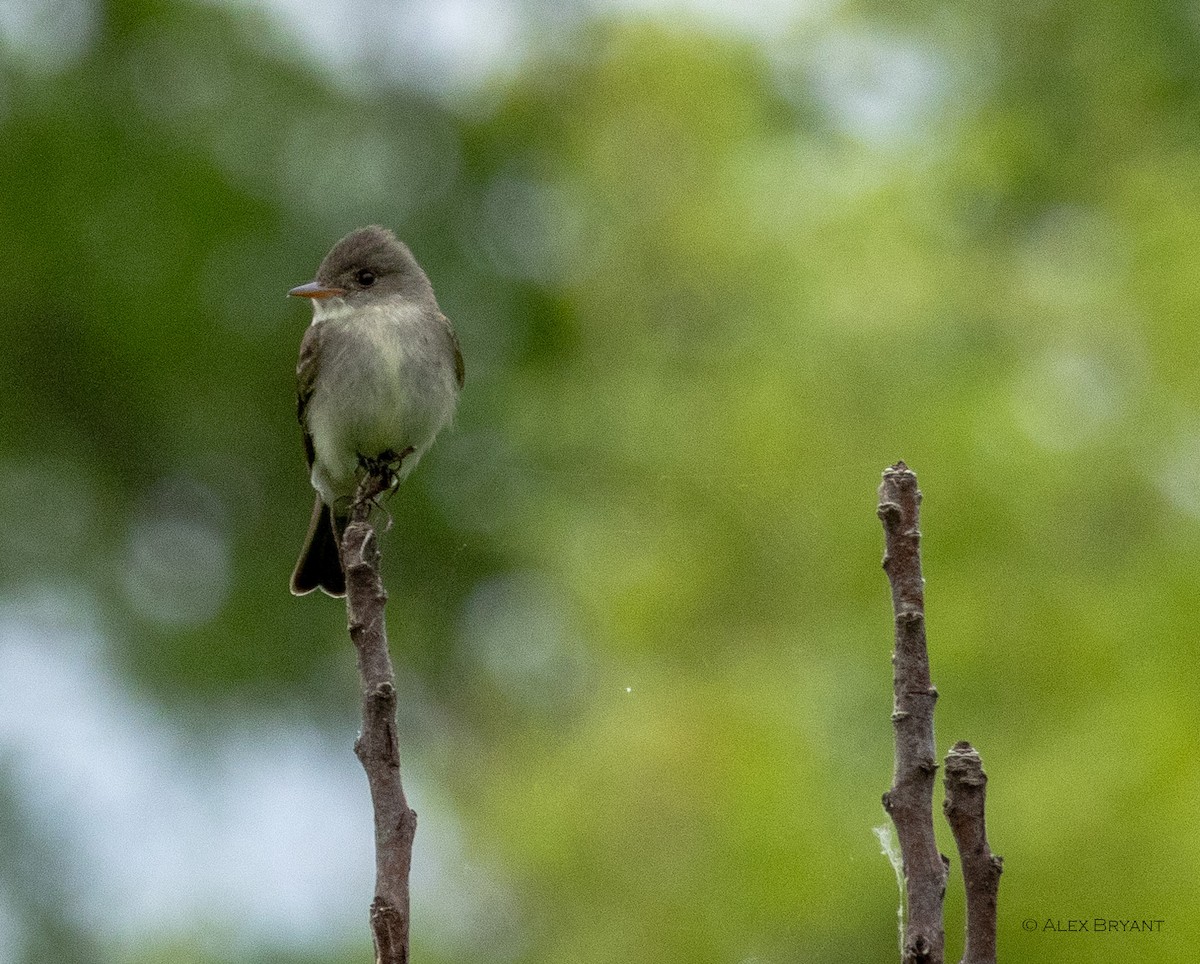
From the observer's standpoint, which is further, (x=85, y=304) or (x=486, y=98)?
(x=486, y=98)

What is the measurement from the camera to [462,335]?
8.08 m

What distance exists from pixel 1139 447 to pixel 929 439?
0.73m

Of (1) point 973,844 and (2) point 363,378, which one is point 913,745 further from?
(2) point 363,378

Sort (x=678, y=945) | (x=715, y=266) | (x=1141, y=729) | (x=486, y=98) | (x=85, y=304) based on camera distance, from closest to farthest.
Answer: (x=1141, y=729) < (x=678, y=945) < (x=715, y=266) < (x=85, y=304) < (x=486, y=98)

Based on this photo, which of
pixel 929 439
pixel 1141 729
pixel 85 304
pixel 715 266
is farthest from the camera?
pixel 85 304

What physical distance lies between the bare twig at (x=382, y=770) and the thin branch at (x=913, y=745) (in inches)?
14.4

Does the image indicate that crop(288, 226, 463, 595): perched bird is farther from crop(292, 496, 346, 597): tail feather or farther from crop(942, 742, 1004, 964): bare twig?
crop(942, 742, 1004, 964): bare twig

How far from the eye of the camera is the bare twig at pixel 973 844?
3.73 feet

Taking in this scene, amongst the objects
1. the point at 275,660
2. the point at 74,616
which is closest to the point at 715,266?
the point at 275,660

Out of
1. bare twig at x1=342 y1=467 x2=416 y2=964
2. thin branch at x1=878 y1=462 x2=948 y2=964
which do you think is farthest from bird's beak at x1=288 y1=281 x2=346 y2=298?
thin branch at x1=878 y1=462 x2=948 y2=964

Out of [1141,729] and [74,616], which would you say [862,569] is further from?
[74,616]

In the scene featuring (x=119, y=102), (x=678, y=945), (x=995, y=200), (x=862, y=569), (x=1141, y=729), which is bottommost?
(x=678, y=945)

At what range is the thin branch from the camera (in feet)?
3.82

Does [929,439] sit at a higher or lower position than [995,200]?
lower
